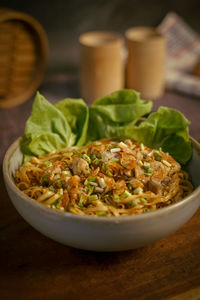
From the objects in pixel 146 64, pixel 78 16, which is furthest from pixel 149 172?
pixel 78 16

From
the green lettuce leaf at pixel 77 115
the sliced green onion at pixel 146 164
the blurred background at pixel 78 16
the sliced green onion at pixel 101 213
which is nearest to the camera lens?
the sliced green onion at pixel 101 213

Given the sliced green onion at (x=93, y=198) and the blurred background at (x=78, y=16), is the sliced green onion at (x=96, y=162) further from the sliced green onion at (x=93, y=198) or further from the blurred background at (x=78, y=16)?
the blurred background at (x=78, y=16)

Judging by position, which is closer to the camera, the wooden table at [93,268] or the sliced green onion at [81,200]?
the wooden table at [93,268]

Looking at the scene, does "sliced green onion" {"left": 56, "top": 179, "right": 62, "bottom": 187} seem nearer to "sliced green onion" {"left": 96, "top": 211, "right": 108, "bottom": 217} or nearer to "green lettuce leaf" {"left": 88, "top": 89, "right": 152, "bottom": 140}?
"sliced green onion" {"left": 96, "top": 211, "right": 108, "bottom": 217}

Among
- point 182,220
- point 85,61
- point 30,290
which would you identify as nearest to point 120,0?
point 85,61

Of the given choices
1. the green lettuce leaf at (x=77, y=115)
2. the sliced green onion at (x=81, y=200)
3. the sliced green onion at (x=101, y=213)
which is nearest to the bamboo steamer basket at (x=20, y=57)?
the green lettuce leaf at (x=77, y=115)
